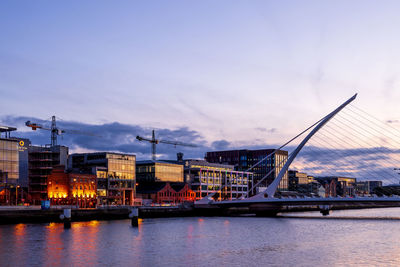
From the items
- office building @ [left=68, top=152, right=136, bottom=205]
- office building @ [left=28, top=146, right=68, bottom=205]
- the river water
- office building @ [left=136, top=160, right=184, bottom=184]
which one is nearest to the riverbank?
the river water

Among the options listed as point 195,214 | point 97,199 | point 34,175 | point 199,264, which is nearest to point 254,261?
point 199,264

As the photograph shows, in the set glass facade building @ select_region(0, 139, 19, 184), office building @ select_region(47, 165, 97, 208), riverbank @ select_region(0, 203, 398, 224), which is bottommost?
riverbank @ select_region(0, 203, 398, 224)

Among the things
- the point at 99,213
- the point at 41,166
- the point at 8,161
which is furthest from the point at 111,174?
the point at 99,213

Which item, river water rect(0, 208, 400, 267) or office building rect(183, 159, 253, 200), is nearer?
river water rect(0, 208, 400, 267)

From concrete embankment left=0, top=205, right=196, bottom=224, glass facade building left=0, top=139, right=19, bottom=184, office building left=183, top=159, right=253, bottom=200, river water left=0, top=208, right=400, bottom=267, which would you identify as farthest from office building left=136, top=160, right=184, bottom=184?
river water left=0, top=208, right=400, bottom=267

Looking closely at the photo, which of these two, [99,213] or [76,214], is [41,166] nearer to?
[99,213]

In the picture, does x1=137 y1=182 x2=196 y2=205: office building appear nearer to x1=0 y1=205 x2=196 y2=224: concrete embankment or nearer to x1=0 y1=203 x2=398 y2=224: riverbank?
x1=0 y1=203 x2=398 y2=224: riverbank

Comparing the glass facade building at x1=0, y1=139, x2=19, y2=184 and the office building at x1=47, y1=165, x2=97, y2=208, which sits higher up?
the glass facade building at x1=0, y1=139, x2=19, y2=184

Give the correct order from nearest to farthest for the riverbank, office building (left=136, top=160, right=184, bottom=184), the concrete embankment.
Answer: the concrete embankment
the riverbank
office building (left=136, top=160, right=184, bottom=184)

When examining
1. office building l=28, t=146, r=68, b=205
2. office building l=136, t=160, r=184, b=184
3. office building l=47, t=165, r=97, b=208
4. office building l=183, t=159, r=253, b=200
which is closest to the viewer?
office building l=47, t=165, r=97, b=208

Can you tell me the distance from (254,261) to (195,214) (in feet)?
253

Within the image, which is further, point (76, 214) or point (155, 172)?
point (155, 172)

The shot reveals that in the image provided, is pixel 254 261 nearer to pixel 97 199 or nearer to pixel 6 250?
pixel 6 250

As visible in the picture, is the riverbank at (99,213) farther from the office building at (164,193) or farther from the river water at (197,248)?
the office building at (164,193)
